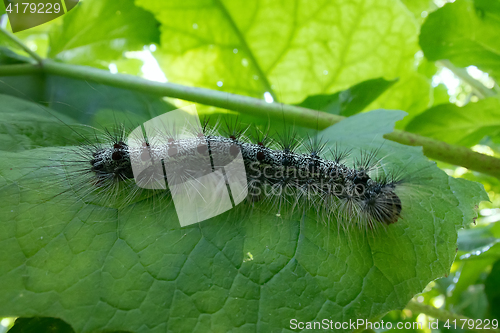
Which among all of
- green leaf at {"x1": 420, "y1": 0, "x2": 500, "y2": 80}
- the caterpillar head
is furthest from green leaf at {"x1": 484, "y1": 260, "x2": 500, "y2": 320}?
the caterpillar head

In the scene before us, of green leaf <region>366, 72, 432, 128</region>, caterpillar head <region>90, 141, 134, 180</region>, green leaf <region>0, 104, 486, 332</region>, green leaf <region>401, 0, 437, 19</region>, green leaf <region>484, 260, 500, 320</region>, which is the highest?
green leaf <region>401, 0, 437, 19</region>

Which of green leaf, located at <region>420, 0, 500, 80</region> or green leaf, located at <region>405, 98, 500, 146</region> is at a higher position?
green leaf, located at <region>420, 0, 500, 80</region>

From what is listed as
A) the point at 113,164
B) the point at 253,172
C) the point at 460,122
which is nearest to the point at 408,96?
the point at 460,122

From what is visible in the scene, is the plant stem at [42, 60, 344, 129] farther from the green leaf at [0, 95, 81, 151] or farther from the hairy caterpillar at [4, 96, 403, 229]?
the green leaf at [0, 95, 81, 151]

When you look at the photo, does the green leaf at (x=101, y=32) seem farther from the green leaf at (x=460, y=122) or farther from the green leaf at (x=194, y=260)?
the green leaf at (x=460, y=122)

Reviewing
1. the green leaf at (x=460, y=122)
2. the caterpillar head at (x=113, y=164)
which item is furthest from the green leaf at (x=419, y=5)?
the caterpillar head at (x=113, y=164)

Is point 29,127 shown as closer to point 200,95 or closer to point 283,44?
point 200,95

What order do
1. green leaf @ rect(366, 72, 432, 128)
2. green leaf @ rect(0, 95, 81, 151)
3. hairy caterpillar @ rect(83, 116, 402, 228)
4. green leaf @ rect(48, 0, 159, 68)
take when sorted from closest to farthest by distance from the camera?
green leaf @ rect(0, 95, 81, 151)
hairy caterpillar @ rect(83, 116, 402, 228)
green leaf @ rect(48, 0, 159, 68)
green leaf @ rect(366, 72, 432, 128)

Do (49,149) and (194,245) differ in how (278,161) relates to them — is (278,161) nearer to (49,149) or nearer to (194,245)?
(194,245)

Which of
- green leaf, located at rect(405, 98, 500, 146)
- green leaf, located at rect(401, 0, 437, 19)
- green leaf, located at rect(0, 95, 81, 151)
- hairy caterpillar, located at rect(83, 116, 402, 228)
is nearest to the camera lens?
green leaf, located at rect(0, 95, 81, 151)
